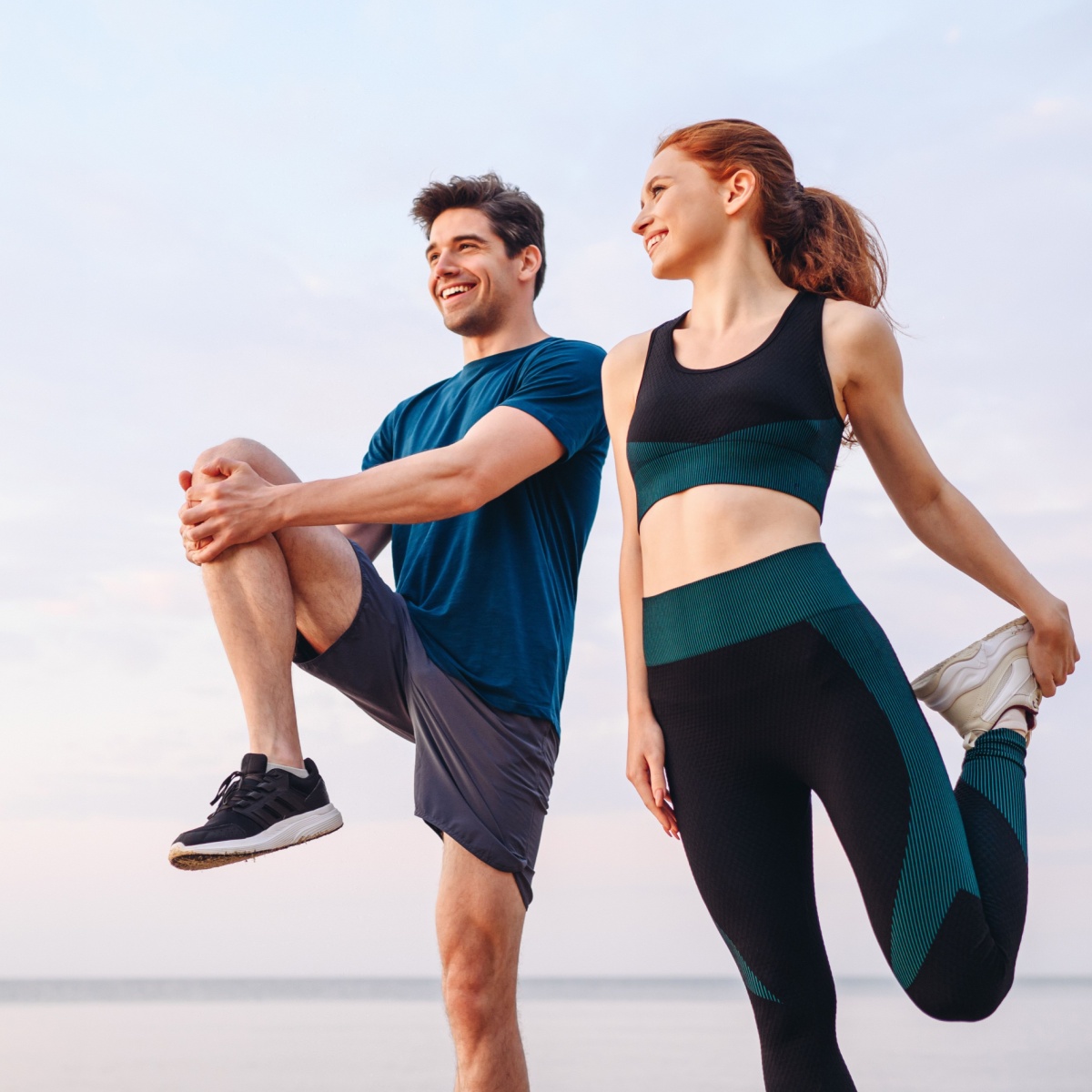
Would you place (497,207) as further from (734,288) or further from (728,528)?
(728,528)

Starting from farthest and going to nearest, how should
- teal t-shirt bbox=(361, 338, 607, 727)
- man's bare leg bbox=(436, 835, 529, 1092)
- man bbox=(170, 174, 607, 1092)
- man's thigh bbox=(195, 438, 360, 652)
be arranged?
1. teal t-shirt bbox=(361, 338, 607, 727)
2. man's bare leg bbox=(436, 835, 529, 1092)
3. man's thigh bbox=(195, 438, 360, 652)
4. man bbox=(170, 174, 607, 1092)

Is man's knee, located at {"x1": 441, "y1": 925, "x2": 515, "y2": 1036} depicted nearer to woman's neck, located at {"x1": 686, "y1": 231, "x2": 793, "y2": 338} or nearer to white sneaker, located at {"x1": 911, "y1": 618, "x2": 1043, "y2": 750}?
white sneaker, located at {"x1": 911, "y1": 618, "x2": 1043, "y2": 750}

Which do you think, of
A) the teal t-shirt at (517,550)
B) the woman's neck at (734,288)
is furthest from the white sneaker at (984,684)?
the teal t-shirt at (517,550)

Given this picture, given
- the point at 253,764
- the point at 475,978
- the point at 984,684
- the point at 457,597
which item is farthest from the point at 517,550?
the point at 984,684

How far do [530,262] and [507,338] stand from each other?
0.24 meters

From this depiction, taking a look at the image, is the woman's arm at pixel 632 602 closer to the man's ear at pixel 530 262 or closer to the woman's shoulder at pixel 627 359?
the woman's shoulder at pixel 627 359

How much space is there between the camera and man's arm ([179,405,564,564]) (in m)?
2.48

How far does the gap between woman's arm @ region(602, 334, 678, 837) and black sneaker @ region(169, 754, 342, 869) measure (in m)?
0.67

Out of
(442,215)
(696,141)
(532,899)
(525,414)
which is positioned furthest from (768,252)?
(532,899)

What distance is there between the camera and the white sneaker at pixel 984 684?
6.99 feet

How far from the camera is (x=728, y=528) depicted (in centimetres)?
206

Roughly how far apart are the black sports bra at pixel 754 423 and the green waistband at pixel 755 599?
13 centimetres

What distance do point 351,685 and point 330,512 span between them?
50cm

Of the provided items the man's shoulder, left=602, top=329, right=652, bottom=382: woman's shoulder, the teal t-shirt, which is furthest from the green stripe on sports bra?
the man's shoulder
